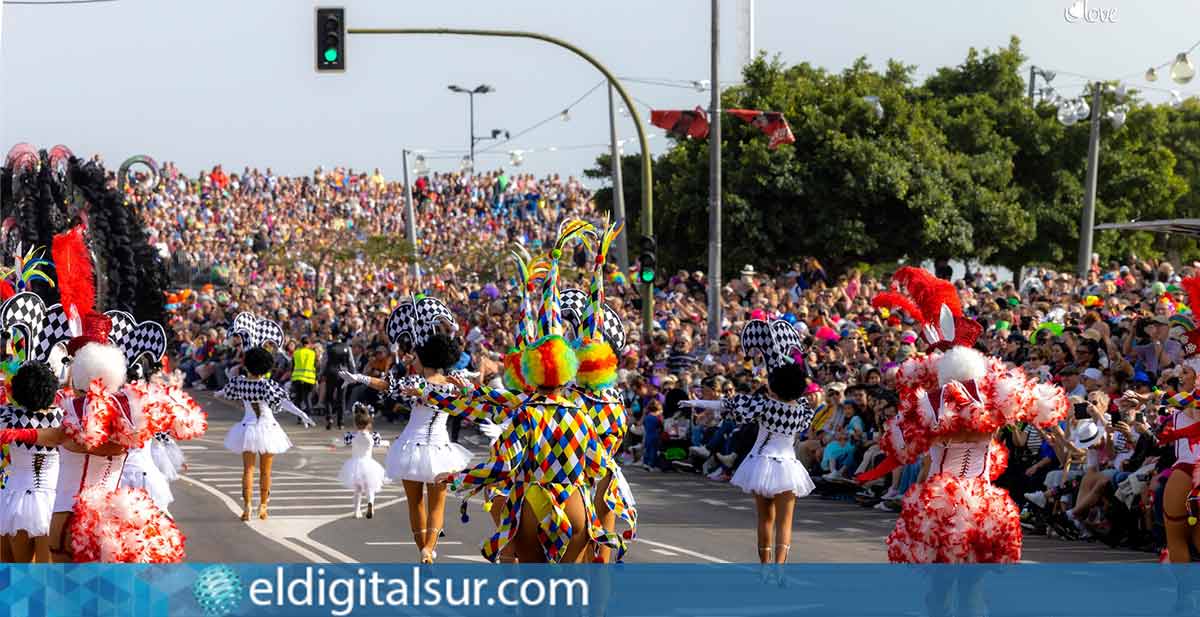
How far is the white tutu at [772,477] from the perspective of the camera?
13.1 metres

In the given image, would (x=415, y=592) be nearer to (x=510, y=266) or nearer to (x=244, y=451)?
(x=244, y=451)

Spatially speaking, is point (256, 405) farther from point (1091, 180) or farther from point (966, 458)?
point (1091, 180)

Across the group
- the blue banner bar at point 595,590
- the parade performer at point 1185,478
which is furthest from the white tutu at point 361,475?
the parade performer at point 1185,478

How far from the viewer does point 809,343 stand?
24.3 m

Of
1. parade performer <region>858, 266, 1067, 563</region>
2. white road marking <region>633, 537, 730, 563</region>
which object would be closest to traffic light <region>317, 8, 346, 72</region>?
white road marking <region>633, 537, 730, 563</region>

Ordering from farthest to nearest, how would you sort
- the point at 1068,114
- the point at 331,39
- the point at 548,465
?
the point at 1068,114, the point at 331,39, the point at 548,465

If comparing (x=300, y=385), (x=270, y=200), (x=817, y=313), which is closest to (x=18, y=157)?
(x=300, y=385)

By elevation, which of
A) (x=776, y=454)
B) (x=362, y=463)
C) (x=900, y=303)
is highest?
(x=900, y=303)

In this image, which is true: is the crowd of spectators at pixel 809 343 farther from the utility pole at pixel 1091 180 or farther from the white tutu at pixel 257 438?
the white tutu at pixel 257 438

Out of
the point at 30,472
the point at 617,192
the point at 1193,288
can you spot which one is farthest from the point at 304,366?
the point at 1193,288

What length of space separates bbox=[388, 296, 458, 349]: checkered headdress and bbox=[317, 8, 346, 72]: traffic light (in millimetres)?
9950

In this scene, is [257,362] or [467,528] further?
[257,362]

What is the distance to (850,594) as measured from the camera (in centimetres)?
1224

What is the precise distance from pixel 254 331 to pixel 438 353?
187 inches
